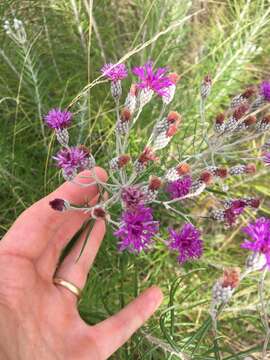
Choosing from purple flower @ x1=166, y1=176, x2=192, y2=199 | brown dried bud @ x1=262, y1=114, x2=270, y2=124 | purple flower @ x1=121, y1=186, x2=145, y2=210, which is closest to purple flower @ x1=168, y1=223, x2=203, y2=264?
purple flower @ x1=166, y1=176, x2=192, y2=199

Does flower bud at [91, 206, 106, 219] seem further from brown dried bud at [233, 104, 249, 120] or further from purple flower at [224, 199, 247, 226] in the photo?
brown dried bud at [233, 104, 249, 120]

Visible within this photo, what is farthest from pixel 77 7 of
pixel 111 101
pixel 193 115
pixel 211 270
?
pixel 211 270

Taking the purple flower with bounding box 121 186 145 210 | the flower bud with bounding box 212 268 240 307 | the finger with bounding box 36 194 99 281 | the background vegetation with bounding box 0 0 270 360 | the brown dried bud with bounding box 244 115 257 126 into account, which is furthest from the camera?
the background vegetation with bounding box 0 0 270 360

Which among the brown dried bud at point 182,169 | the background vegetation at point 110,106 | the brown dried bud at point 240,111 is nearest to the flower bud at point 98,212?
the brown dried bud at point 182,169

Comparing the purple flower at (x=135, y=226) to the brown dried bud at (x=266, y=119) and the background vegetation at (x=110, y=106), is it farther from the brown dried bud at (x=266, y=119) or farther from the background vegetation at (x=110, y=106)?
the background vegetation at (x=110, y=106)

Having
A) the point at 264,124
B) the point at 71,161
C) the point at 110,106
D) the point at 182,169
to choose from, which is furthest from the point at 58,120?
the point at 110,106

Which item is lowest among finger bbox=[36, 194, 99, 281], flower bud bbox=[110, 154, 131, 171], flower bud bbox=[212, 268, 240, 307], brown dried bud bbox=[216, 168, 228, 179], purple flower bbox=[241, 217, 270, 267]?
finger bbox=[36, 194, 99, 281]

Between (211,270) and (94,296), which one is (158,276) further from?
(94,296)
